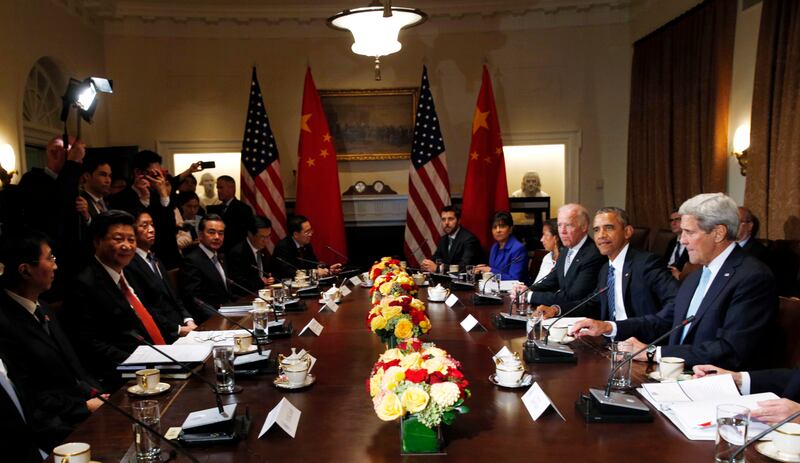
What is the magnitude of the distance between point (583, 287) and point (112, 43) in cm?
683

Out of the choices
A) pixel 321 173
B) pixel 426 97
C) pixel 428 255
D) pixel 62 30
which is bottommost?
pixel 428 255

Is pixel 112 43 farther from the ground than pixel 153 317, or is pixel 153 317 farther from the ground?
pixel 112 43

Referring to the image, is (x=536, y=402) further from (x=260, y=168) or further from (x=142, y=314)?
(x=260, y=168)

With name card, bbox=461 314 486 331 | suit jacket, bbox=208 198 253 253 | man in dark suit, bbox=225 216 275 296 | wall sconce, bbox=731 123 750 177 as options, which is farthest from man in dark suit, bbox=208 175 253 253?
wall sconce, bbox=731 123 750 177

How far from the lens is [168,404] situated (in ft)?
6.07

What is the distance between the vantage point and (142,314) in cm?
307

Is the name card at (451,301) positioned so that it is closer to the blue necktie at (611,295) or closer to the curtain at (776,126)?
the blue necktie at (611,295)

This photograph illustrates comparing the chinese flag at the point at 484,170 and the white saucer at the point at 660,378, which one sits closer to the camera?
the white saucer at the point at 660,378

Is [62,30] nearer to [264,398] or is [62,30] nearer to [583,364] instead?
[264,398]

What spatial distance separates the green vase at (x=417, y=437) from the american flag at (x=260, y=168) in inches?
235

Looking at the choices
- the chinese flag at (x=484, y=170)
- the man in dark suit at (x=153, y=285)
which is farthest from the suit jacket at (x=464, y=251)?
the man in dark suit at (x=153, y=285)

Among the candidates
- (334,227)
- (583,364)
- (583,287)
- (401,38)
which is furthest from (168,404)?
(401,38)

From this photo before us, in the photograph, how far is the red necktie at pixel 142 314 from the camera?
3.03 metres

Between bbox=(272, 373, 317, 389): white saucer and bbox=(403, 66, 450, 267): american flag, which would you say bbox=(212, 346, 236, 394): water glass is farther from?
bbox=(403, 66, 450, 267): american flag
